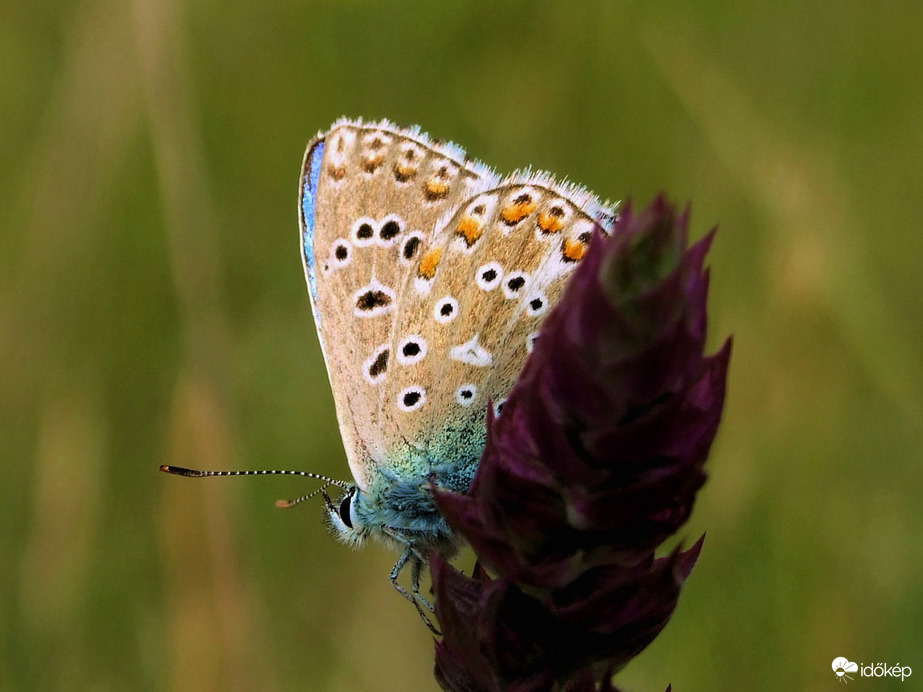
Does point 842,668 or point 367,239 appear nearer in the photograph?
point 367,239

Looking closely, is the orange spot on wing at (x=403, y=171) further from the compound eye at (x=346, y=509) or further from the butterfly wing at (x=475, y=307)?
the compound eye at (x=346, y=509)

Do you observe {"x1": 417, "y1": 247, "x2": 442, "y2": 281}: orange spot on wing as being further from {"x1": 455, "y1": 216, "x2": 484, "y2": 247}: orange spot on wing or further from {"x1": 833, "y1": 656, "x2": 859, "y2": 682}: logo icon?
{"x1": 833, "y1": 656, "x2": 859, "y2": 682}: logo icon

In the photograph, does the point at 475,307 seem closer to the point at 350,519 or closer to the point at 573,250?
the point at 573,250

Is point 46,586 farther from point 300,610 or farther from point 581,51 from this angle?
point 581,51

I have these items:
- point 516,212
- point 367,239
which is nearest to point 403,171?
point 367,239

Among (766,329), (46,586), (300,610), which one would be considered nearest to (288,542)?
(300,610)

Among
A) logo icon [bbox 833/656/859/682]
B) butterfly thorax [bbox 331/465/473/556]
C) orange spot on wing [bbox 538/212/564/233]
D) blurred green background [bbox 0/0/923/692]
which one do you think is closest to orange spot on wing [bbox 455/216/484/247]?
orange spot on wing [bbox 538/212/564/233]

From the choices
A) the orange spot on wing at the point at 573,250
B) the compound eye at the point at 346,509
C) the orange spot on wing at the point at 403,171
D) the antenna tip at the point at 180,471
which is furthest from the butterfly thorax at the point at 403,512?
the orange spot on wing at the point at 403,171
